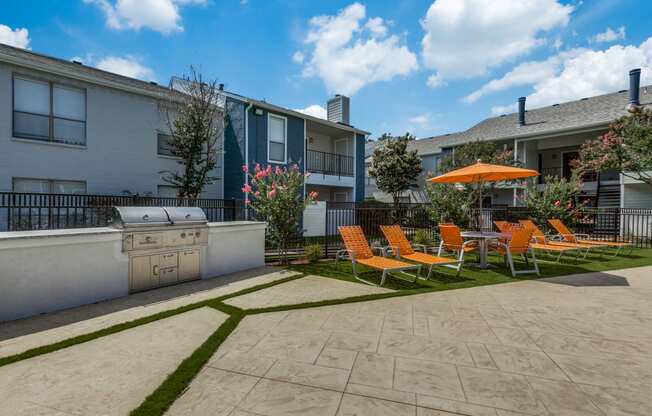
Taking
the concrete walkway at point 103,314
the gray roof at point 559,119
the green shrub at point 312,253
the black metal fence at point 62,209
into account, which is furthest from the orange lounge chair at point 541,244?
the gray roof at point 559,119

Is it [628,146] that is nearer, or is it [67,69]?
[67,69]

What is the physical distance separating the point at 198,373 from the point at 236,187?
12367 millimetres

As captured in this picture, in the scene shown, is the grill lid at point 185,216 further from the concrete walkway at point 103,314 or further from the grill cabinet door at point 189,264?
the concrete walkway at point 103,314

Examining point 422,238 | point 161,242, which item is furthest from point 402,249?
point 161,242

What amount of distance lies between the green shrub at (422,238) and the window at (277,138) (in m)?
8.02

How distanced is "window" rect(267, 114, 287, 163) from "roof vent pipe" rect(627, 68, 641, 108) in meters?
20.3

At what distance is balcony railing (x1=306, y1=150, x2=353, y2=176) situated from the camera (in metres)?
18.0

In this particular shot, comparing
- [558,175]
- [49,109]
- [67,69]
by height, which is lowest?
[558,175]

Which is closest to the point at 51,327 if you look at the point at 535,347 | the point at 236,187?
the point at 535,347

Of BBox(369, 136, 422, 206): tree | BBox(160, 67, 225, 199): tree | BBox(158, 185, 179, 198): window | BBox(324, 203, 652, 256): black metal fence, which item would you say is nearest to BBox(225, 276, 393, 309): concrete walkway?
BBox(324, 203, 652, 256): black metal fence

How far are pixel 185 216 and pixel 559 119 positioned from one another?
24.6m

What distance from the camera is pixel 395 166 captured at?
21.5 m

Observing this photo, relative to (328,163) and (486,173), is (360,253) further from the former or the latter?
(328,163)

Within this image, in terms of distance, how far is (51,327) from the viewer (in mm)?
3988
